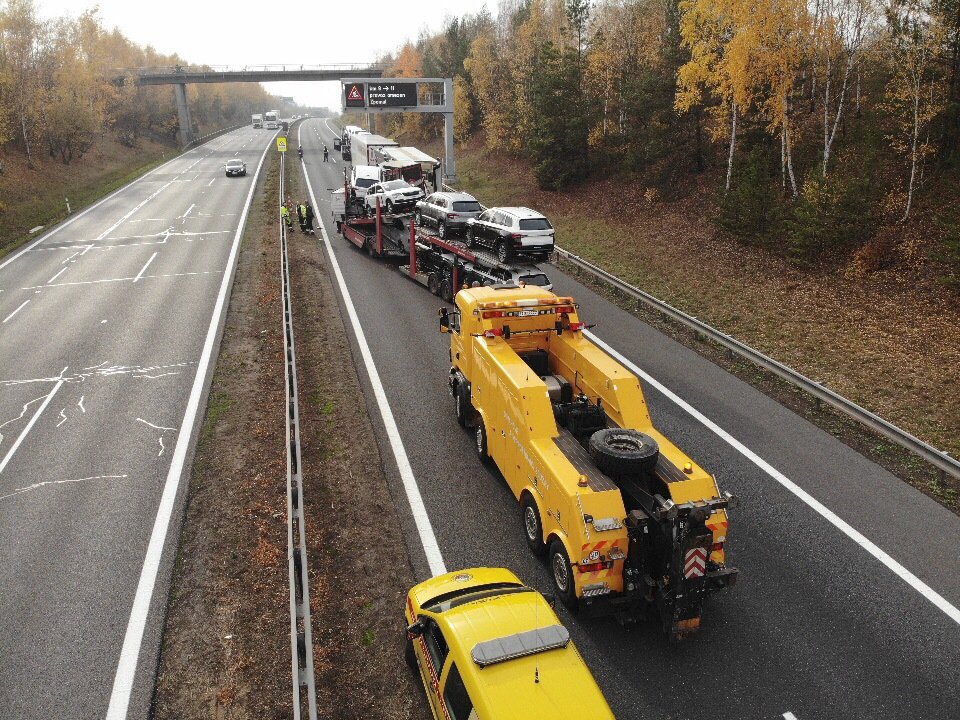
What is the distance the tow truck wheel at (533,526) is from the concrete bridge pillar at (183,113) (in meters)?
92.3

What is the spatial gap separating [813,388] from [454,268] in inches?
440

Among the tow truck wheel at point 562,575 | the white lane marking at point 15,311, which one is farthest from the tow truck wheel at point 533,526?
the white lane marking at point 15,311

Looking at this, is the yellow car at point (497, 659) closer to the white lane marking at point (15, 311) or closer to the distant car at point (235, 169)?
the white lane marking at point (15, 311)

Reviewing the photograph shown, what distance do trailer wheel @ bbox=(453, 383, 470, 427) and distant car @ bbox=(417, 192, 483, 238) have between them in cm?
1221

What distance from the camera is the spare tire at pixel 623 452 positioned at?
8641 millimetres

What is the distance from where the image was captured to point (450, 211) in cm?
2448

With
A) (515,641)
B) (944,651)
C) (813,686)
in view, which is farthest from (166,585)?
(944,651)

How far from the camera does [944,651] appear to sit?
802cm

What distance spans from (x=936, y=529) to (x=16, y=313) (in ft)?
83.9

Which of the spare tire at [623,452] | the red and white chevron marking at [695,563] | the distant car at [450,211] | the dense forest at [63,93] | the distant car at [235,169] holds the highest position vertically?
the dense forest at [63,93]

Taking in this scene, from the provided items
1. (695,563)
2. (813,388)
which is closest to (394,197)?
(813,388)

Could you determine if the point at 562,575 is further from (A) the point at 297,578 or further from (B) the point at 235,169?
(B) the point at 235,169

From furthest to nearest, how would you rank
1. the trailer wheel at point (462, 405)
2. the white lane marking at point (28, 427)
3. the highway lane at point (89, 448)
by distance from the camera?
the trailer wheel at point (462, 405), the white lane marking at point (28, 427), the highway lane at point (89, 448)

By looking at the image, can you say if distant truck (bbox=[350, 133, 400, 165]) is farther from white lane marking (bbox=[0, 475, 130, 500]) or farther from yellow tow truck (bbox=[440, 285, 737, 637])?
yellow tow truck (bbox=[440, 285, 737, 637])
